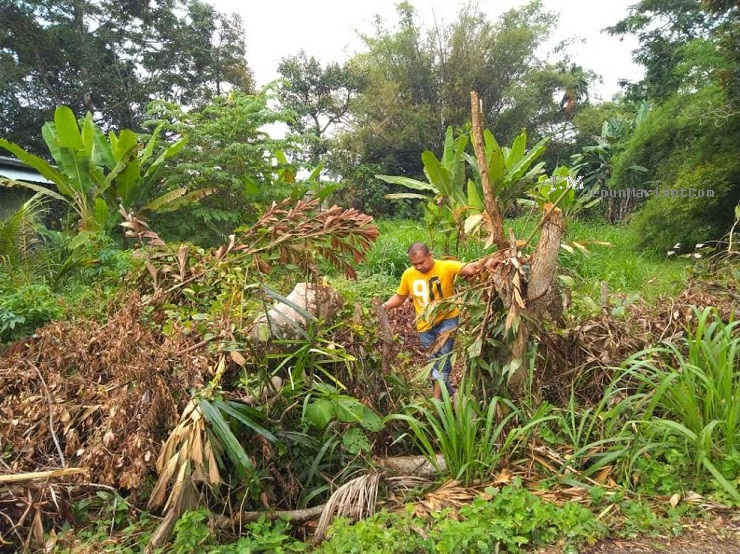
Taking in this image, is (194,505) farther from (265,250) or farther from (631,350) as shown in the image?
(631,350)

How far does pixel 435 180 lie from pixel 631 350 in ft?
13.5

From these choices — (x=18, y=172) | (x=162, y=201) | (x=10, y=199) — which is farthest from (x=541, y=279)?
(x=18, y=172)

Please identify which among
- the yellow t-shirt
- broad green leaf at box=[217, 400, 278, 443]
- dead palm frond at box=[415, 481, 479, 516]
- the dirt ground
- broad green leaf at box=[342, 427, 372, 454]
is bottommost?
the dirt ground

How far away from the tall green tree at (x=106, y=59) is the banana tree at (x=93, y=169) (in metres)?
10.3

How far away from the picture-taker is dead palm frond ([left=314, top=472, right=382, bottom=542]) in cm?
236

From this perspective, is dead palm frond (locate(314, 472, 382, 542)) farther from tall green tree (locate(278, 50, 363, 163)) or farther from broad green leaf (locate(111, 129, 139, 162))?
tall green tree (locate(278, 50, 363, 163))

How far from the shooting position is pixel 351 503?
2.44 metres

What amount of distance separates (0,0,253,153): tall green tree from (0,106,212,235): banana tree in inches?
404

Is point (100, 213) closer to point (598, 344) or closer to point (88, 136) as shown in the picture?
point (88, 136)

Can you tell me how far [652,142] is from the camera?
32.6ft

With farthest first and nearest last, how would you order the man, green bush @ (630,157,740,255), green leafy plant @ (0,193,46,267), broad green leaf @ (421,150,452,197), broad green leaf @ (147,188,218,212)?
1. green bush @ (630,157,740,255)
2. broad green leaf @ (147,188,218,212)
3. broad green leaf @ (421,150,452,197)
4. green leafy plant @ (0,193,46,267)
5. the man

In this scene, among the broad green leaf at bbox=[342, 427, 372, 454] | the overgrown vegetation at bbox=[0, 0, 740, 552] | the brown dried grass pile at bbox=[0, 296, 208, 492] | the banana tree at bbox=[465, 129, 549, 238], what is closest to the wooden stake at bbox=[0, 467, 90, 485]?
the overgrown vegetation at bbox=[0, 0, 740, 552]

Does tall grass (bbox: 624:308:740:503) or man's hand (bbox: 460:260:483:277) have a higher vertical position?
man's hand (bbox: 460:260:483:277)

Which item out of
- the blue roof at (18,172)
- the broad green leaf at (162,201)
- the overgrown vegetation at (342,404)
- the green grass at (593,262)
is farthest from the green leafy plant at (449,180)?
the blue roof at (18,172)
